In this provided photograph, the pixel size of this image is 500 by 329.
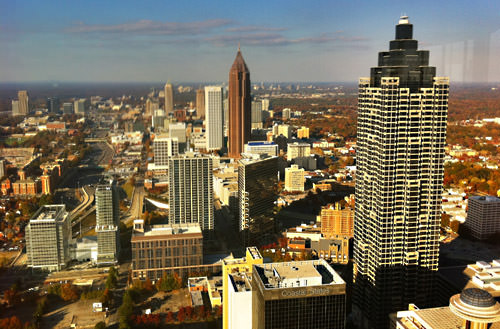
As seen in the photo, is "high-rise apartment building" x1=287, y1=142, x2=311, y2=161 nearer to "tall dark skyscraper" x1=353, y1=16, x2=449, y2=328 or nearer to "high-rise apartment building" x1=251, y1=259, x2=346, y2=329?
"tall dark skyscraper" x1=353, y1=16, x2=449, y2=328

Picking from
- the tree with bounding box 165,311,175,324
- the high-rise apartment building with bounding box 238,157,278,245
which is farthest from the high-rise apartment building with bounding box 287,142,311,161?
the tree with bounding box 165,311,175,324

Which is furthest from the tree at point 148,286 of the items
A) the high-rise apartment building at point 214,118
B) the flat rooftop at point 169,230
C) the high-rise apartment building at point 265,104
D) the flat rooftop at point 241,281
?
the high-rise apartment building at point 265,104

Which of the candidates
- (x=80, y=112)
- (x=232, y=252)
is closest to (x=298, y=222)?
(x=232, y=252)

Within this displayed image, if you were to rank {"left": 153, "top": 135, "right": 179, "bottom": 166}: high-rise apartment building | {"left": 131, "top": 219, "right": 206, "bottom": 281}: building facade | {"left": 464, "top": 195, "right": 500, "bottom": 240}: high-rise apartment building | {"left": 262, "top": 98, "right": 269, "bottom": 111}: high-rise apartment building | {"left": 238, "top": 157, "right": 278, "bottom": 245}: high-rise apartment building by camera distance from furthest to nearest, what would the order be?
{"left": 262, "top": 98, "right": 269, "bottom": 111}: high-rise apartment building < {"left": 153, "top": 135, "right": 179, "bottom": 166}: high-rise apartment building < {"left": 464, "top": 195, "right": 500, "bottom": 240}: high-rise apartment building < {"left": 238, "top": 157, "right": 278, "bottom": 245}: high-rise apartment building < {"left": 131, "top": 219, "right": 206, "bottom": 281}: building facade

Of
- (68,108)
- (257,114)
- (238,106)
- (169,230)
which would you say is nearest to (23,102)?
(68,108)

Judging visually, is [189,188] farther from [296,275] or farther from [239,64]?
[239,64]

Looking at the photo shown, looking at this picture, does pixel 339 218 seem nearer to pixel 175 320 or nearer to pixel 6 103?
pixel 175 320

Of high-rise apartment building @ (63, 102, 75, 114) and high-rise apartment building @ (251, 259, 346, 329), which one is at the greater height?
high-rise apartment building @ (63, 102, 75, 114)
